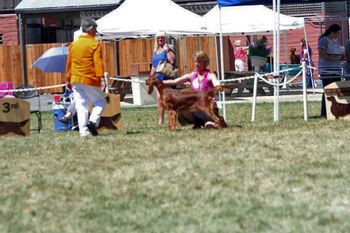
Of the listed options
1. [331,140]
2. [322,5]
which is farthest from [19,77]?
[331,140]

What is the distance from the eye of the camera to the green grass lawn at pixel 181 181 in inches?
302

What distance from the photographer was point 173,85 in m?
15.5

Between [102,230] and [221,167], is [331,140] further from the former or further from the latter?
[102,230]

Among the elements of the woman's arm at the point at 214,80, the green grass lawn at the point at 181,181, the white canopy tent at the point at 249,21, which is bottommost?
the green grass lawn at the point at 181,181

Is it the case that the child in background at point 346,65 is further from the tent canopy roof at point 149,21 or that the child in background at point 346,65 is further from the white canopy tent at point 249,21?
the white canopy tent at point 249,21

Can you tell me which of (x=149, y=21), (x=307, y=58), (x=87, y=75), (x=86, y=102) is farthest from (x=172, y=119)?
(x=307, y=58)

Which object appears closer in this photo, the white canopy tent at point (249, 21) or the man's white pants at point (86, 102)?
the man's white pants at point (86, 102)

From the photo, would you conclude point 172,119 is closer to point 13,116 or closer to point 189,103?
point 189,103

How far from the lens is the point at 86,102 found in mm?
14266

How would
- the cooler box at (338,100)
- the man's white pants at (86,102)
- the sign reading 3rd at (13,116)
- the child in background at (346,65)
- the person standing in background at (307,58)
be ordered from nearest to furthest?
1. the man's white pants at (86,102)
2. the sign reading 3rd at (13,116)
3. the cooler box at (338,100)
4. the child in background at (346,65)
5. the person standing in background at (307,58)

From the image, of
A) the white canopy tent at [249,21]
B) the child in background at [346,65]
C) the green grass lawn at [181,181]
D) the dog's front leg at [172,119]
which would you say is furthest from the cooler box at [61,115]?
the white canopy tent at [249,21]

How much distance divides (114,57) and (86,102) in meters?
18.7

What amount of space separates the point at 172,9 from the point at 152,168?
14.5 m

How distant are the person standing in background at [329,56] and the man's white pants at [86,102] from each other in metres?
4.86
